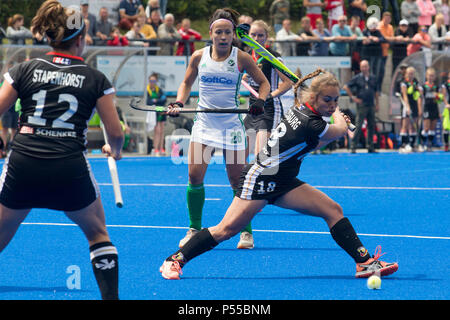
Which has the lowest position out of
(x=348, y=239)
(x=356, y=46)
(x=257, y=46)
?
(x=356, y=46)

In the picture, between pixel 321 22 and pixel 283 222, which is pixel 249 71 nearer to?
pixel 283 222

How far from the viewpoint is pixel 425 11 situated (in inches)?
1041

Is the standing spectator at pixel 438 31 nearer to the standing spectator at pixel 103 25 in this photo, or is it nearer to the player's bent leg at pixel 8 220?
the standing spectator at pixel 103 25

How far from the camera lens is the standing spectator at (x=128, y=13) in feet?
76.8

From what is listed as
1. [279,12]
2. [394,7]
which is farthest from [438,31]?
[279,12]

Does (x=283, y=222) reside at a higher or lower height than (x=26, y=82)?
lower

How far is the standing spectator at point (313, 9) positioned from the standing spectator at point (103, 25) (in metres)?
6.09

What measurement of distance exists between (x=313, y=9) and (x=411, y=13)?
10.8 ft

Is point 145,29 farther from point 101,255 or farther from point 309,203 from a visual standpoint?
point 101,255

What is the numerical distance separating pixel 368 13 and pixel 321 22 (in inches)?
148

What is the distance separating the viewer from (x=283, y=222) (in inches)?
404

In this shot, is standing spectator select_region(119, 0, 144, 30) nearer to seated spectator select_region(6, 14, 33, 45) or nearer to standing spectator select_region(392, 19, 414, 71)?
seated spectator select_region(6, 14, 33, 45)
